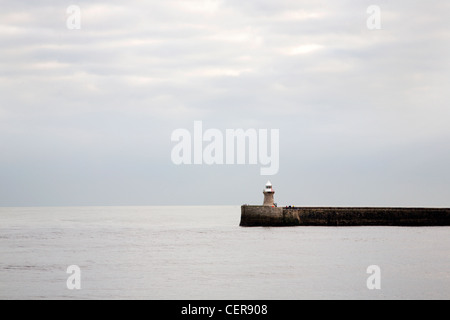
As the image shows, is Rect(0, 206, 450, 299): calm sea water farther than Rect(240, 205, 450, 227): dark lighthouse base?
No

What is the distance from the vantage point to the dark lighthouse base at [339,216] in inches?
2534

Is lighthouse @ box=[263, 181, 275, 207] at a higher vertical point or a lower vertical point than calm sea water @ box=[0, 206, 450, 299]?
higher

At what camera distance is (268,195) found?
209 ft

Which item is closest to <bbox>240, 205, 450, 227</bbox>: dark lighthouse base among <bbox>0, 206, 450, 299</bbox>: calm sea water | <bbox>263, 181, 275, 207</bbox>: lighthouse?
<bbox>263, 181, 275, 207</bbox>: lighthouse

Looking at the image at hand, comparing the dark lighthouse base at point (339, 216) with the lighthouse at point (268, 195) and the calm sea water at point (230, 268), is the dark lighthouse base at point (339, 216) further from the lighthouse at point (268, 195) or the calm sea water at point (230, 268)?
the calm sea water at point (230, 268)

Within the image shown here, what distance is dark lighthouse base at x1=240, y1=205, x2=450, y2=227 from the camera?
64.4 metres

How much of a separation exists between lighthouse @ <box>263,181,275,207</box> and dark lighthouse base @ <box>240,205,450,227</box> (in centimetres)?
60

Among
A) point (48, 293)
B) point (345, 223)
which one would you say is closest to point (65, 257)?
point (48, 293)

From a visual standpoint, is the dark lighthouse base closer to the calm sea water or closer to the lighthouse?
the lighthouse

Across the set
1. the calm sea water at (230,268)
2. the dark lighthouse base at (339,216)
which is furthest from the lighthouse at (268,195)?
the calm sea water at (230,268)

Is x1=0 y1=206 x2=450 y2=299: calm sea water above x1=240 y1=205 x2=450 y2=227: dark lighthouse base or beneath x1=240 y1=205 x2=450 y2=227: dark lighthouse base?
beneath

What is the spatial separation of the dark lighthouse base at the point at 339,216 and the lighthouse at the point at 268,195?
1.97 ft
